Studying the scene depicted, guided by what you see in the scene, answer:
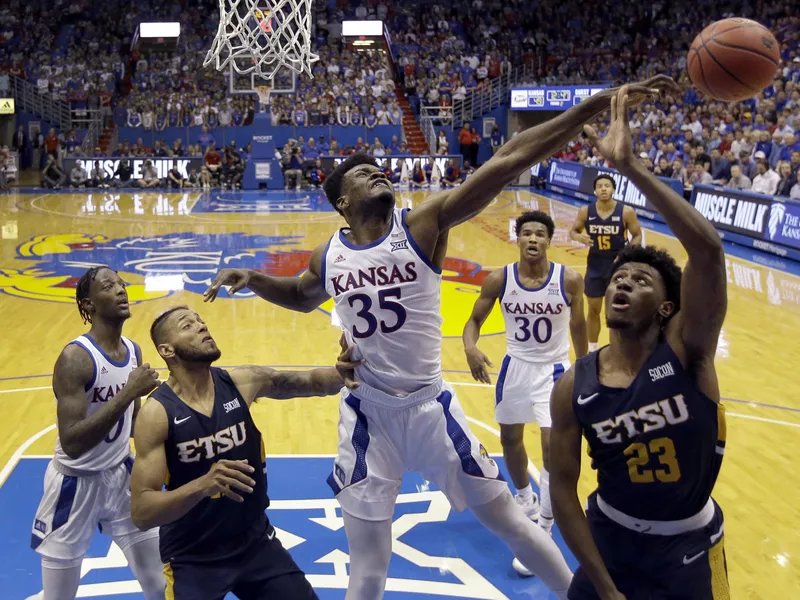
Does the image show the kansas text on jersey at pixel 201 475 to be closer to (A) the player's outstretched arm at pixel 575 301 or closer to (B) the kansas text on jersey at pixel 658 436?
(B) the kansas text on jersey at pixel 658 436

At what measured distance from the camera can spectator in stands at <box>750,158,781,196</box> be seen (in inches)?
651

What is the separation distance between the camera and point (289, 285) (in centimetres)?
464

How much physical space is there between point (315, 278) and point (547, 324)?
185cm

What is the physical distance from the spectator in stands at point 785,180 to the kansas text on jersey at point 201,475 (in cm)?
1469

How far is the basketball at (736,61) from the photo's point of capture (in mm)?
4008

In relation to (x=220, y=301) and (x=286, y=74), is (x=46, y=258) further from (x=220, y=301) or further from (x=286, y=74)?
(x=286, y=74)

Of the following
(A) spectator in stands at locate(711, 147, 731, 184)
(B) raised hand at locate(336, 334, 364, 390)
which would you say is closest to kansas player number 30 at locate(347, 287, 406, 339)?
(B) raised hand at locate(336, 334, 364, 390)

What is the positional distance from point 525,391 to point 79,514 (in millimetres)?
2814

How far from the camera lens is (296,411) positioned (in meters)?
7.84

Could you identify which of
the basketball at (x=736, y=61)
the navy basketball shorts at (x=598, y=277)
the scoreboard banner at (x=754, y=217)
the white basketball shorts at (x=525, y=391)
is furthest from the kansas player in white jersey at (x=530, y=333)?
the scoreboard banner at (x=754, y=217)

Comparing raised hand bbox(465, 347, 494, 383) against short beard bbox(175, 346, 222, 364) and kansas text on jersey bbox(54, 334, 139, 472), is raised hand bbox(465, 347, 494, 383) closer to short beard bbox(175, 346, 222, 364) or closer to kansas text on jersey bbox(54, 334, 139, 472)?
short beard bbox(175, 346, 222, 364)

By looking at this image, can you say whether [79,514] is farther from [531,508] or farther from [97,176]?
[97,176]

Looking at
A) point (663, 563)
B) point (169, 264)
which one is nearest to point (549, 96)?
point (169, 264)

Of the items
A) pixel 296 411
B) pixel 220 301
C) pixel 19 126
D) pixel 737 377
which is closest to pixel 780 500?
pixel 737 377
